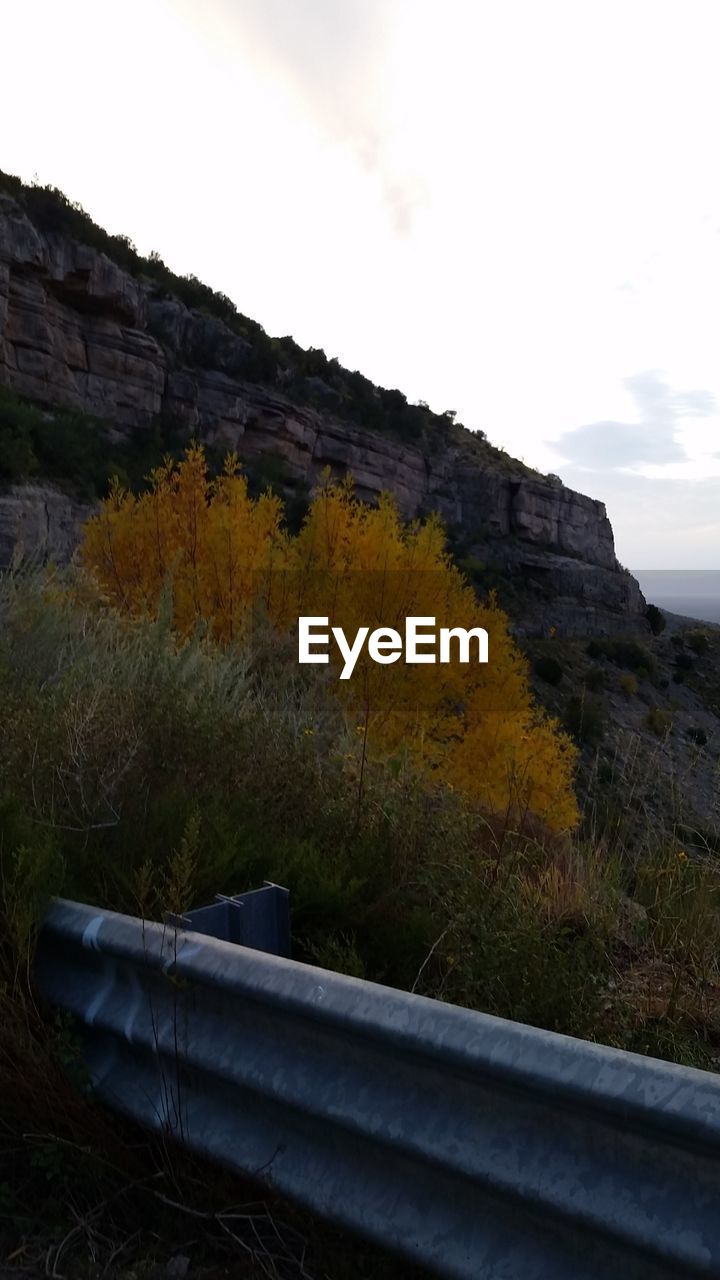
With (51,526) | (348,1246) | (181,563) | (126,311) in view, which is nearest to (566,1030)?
(348,1246)

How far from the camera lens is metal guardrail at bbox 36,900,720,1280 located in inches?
59.2

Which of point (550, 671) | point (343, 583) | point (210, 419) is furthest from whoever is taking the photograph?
point (210, 419)

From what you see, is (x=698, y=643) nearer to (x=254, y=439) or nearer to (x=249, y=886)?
(x=254, y=439)

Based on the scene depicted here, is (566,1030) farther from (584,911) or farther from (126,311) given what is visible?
(126,311)

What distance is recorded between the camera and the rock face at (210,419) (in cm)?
5184

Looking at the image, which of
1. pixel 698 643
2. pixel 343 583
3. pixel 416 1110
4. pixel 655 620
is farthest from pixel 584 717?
pixel 655 620

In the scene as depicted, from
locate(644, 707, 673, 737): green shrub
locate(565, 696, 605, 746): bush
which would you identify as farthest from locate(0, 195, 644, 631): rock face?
locate(644, 707, 673, 737): green shrub

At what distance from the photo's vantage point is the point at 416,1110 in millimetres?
1776

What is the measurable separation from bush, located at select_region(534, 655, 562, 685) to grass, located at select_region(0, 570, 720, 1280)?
5762cm

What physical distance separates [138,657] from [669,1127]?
15.2ft

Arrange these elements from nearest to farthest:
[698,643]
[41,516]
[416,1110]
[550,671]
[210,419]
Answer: [416,1110] < [41,516] < [550,671] < [210,419] < [698,643]

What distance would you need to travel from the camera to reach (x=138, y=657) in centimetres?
571

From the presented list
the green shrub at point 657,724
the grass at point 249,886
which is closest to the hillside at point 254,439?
the green shrub at point 657,724

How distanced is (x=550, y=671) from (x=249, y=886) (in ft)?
196
